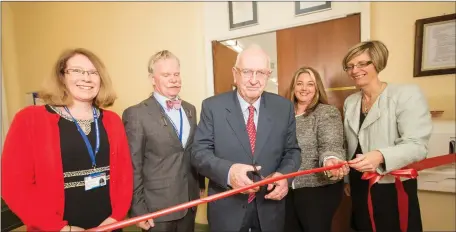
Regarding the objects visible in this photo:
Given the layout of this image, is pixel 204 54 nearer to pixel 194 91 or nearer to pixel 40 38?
pixel 194 91

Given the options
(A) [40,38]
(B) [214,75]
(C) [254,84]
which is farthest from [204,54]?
(A) [40,38]

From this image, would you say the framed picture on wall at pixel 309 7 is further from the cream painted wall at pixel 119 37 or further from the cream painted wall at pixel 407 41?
the cream painted wall at pixel 119 37

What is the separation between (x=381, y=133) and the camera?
1460 mm

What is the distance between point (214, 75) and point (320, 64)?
123 cm

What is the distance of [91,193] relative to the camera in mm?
1236

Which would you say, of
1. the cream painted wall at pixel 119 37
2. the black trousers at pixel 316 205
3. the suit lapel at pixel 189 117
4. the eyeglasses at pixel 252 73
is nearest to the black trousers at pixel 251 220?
the black trousers at pixel 316 205

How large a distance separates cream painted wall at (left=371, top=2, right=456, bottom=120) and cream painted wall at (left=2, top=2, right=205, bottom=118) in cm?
193

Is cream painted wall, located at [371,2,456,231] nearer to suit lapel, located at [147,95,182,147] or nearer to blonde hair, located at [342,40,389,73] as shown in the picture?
blonde hair, located at [342,40,389,73]

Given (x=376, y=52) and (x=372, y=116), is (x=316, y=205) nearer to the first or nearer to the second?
(x=372, y=116)

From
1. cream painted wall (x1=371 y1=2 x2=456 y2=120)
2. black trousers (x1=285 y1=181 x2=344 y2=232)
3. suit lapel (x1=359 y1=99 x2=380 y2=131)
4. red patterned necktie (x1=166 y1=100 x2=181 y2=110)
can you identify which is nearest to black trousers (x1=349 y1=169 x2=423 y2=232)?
black trousers (x1=285 y1=181 x2=344 y2=232)

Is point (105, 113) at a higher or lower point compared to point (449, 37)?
lower

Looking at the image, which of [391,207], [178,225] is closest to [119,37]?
[178,225]

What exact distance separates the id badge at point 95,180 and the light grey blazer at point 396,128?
149 centimetres

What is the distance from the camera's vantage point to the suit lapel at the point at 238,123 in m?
1.30
